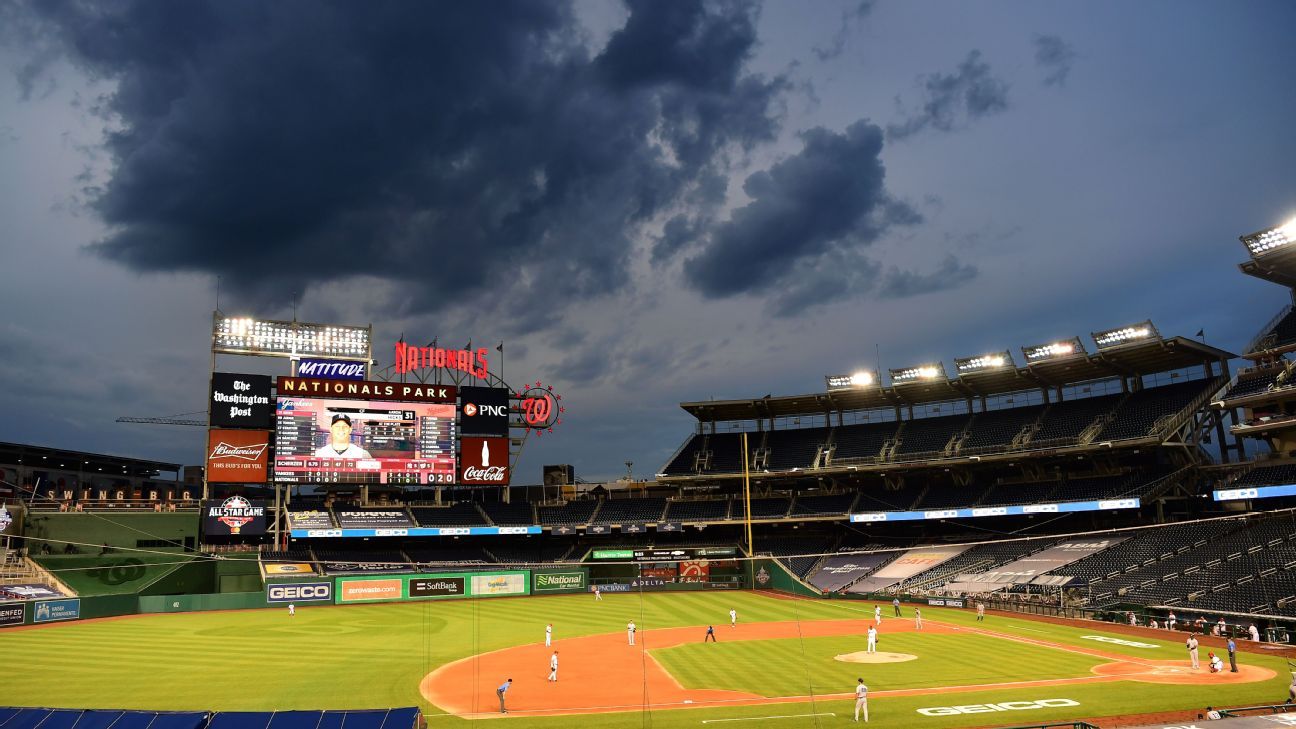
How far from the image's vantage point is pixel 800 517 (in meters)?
75.2

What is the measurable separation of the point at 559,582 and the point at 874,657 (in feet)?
137

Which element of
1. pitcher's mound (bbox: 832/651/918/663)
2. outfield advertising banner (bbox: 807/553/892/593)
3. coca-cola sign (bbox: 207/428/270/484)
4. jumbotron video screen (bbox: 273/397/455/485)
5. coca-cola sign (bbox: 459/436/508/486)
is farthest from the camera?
coca-cola sign (bbox: 459/436/508/486)

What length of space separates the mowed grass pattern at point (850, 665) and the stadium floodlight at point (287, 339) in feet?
159

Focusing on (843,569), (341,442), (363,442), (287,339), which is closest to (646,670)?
(843,569)

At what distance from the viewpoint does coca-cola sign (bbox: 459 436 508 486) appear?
249 ft

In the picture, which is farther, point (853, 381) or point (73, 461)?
point (73, 461)

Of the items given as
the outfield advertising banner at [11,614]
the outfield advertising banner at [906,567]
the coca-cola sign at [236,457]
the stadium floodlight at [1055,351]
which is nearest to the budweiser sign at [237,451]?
the coca-cola sign at [236,457]

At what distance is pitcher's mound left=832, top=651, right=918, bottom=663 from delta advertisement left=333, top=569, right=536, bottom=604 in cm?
4001

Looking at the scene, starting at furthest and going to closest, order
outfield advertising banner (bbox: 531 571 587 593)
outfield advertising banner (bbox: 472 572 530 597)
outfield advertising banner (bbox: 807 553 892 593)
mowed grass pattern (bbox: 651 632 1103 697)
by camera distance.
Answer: outfield advertising banner (bbox: 531 571 587 593), outfield advertising banner (bbox: 472 572 530 597), outfield advertising banner (bbox: 807 553 892 593), mowed grass pattern (bbox: 651 632 1103 697)

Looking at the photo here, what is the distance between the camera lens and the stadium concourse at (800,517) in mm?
47844

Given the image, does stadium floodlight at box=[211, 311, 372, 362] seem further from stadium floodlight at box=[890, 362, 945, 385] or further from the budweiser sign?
stadium floodlight at box=[890, 362, 945, 385]

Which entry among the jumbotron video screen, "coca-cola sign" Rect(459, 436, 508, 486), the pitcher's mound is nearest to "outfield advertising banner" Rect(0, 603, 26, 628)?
the jumbotron video screen

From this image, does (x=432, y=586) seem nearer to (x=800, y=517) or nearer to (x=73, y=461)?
(x=800, y=517)

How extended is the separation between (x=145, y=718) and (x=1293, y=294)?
71374 mm
